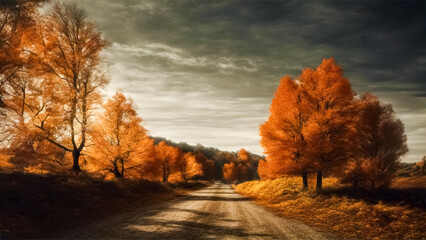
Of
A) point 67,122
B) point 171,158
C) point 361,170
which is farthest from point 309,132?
point 171,158

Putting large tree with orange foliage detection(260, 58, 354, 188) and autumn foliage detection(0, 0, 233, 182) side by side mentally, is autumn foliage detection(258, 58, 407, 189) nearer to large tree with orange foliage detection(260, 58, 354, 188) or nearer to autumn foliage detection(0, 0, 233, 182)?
large tree with orange foliage detection(260, 58, 354, 188)

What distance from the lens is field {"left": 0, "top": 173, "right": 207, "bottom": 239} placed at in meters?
8.88

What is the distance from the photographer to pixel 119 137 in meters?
25.6

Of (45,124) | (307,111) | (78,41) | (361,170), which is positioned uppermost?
(78,41)

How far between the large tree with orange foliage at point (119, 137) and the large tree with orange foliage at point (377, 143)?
21.4m

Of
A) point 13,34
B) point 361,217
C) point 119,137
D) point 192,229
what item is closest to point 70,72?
point 13,34

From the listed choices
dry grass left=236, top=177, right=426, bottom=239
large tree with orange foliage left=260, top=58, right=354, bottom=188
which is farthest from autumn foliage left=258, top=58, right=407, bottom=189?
dry grass left=236, top=177, right=426, bottom=239

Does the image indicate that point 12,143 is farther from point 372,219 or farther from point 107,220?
point 372,219

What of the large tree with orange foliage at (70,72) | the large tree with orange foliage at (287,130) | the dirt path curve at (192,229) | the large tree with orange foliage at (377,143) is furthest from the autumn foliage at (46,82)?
the large tree with orange foliage at (377,143)

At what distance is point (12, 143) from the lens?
53.6ft

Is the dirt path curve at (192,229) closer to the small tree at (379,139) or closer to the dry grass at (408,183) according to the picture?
the small tree at (379,139)

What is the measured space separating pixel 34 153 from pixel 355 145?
26.3 metres

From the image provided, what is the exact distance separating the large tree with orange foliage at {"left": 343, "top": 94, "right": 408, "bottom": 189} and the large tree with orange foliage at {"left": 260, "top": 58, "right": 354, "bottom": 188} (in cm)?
279

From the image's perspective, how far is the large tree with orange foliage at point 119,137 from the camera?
24.6 m
